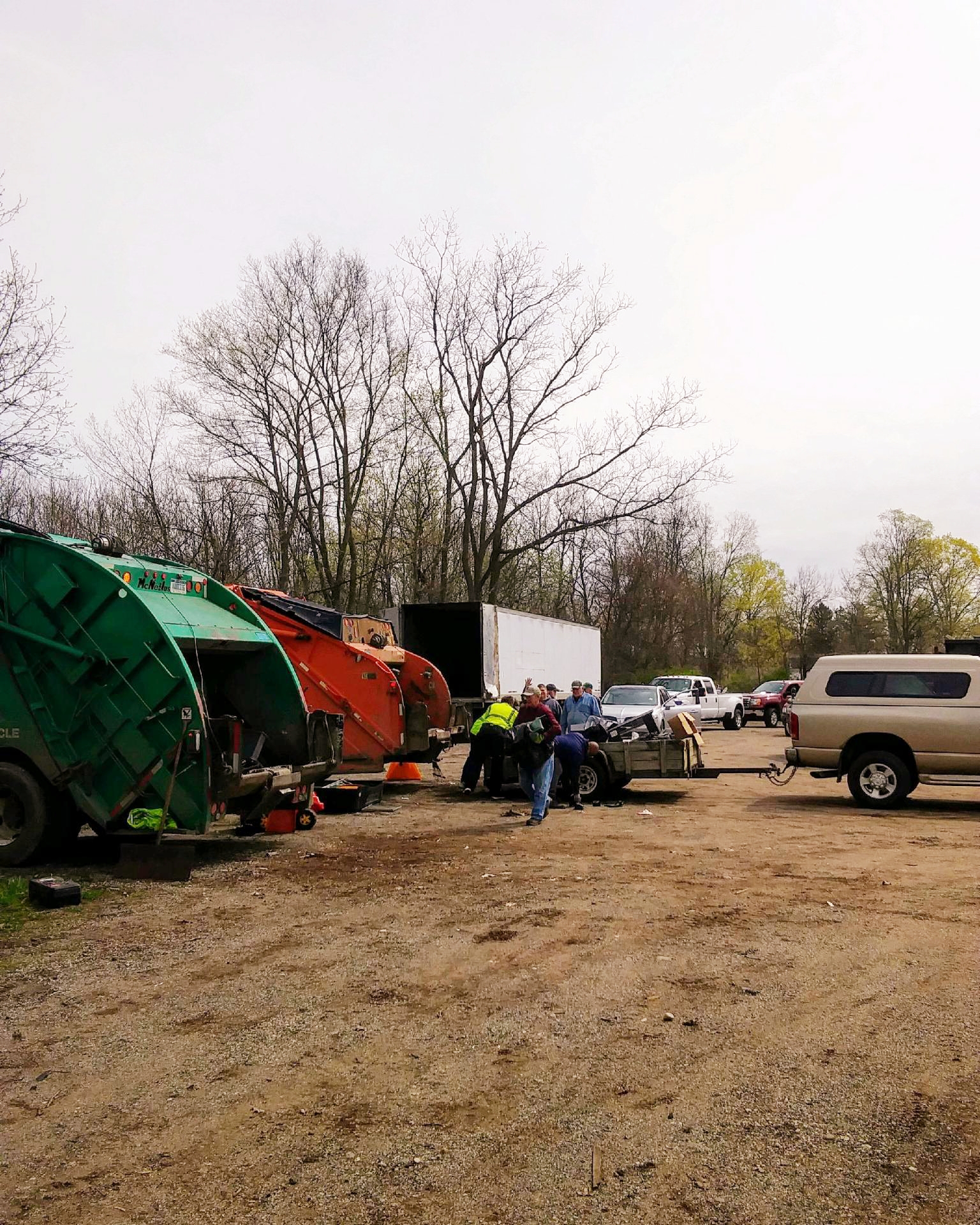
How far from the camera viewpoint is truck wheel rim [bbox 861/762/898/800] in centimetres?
1430

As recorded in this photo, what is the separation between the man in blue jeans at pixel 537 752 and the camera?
13.2 meters

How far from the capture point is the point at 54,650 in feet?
31.8

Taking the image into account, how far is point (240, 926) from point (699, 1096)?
421cm

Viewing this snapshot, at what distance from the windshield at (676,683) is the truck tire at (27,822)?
26.1 m

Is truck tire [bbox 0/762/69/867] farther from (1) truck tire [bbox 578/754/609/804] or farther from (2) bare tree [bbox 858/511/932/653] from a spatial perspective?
(2) bare tree [bbox 858/511/932/653]

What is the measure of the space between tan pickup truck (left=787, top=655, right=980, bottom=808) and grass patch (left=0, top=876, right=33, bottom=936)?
9.92 meters

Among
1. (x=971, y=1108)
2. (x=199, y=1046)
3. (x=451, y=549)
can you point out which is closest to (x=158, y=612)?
(x=199, y=1046)

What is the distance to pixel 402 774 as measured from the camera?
17625mm

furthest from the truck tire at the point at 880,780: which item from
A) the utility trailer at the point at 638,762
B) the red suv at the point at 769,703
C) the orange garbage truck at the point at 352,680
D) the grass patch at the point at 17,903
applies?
the red suv at the point at 769,703

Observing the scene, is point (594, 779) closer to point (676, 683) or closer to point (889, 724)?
point (889, 724)

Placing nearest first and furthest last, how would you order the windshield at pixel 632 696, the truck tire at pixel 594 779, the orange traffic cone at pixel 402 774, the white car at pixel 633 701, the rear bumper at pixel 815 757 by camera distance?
the rear bumper at pixel 815 757
the truck tire at pixel 594 779
the orange traffic cone at pixel 402 774
the white car at pixel 633 701
the windshield at pixel 632 696

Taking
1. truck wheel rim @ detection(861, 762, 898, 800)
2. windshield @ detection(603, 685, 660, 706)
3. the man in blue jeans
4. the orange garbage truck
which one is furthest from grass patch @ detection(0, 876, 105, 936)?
windshield @ detection(603, 685, 660, 706)

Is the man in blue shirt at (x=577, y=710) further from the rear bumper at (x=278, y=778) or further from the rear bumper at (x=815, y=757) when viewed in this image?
the rear bumper at (x=278, y=778)

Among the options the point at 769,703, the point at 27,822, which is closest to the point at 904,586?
the point at 769,703
